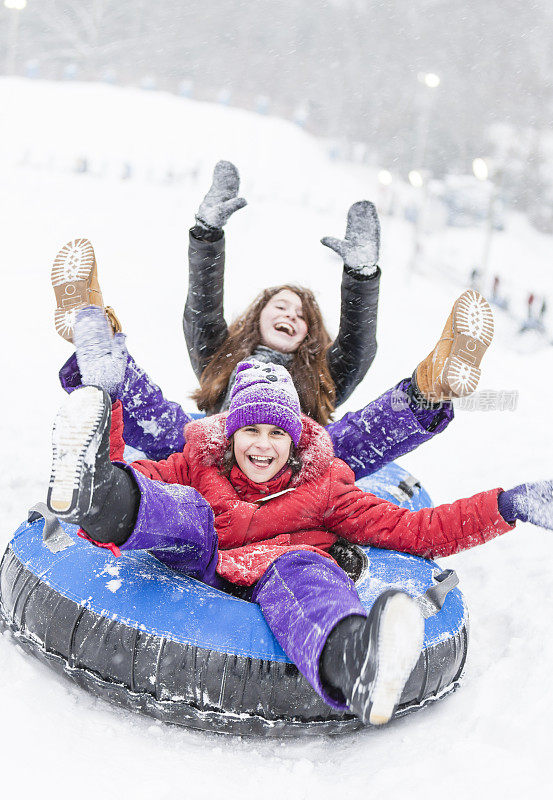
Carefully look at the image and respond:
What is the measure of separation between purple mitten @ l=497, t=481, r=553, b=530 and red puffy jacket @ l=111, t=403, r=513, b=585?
3cm

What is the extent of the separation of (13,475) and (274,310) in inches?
48.0

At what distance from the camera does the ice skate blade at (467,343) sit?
2082 mm

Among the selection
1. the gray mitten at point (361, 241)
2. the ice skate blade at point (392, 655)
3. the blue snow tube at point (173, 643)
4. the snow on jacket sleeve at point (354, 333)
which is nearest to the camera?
the ice skate blade at point (392, 655)

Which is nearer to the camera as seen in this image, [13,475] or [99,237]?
[13,475]

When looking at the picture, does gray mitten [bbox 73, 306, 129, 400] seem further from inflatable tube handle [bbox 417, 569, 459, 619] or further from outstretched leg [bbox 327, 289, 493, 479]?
inflatable tube handle [bbox 417, 569, 459, 619]

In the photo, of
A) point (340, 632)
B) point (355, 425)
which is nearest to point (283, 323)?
point (355, 425)

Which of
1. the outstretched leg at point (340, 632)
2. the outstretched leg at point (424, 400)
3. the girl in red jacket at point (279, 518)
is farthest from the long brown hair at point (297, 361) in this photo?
the outstretched leg at point (340, 632)

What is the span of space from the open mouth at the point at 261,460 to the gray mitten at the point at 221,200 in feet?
3.80

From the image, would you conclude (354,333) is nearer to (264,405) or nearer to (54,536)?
(264,405)

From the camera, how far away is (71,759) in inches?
58.9

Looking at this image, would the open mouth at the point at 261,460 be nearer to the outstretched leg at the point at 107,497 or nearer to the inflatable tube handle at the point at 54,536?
the outstretched leg at the point at 107,497

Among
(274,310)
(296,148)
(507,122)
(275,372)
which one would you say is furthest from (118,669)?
(507,122)

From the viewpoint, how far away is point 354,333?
115 inches

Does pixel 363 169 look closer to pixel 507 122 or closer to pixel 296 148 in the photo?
pixel 296 148
